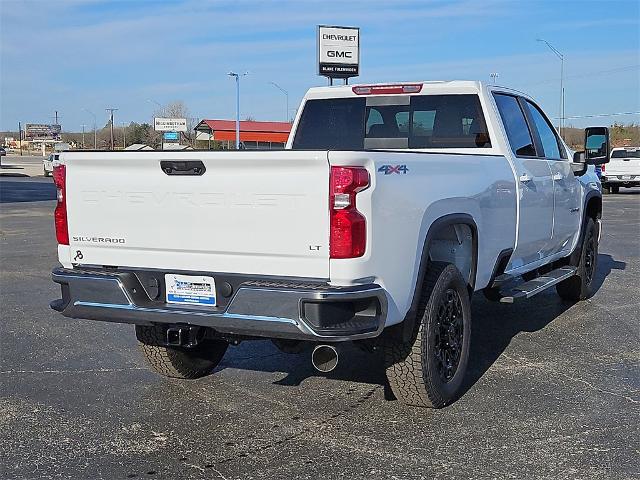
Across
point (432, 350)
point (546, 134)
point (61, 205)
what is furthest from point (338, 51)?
point (432, 350)

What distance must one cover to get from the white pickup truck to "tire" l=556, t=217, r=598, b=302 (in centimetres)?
253

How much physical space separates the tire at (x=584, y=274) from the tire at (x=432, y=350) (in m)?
3.56


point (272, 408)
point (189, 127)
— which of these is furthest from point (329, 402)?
point (189, 127)

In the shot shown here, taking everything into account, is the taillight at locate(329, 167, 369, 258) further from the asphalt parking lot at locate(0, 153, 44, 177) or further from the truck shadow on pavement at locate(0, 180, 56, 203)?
the asphalt parking lot at locate(0, 153, 44, 177)

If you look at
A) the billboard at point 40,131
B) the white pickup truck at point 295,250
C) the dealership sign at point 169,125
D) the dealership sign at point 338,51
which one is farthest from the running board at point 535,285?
the billboard at point 40,131

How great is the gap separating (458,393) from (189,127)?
265 ft

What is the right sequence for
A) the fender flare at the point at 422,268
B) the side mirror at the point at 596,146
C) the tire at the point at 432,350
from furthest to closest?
the side mirror at the point at 596,146
the tire at the point at 432,350
the fender flare at the point at 422,268

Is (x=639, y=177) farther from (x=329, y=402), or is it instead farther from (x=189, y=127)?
(x=189, y=127)

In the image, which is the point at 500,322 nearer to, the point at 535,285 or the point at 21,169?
the point at 535,285

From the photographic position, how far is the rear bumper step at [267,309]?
4117mm

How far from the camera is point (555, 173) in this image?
7172 mm

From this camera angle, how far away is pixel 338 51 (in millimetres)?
44562

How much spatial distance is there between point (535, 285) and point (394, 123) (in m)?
1.79

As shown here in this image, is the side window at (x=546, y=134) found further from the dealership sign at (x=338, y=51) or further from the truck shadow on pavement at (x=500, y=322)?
the dealership sign at (x=338, y=51)
